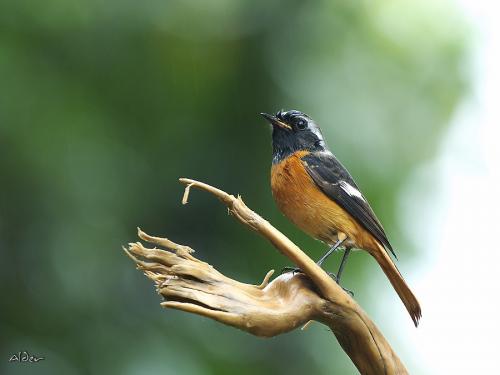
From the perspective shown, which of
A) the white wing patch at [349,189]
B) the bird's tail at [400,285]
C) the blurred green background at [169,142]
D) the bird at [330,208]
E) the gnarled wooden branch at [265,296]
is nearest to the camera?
the gnarled wooden branch at [265,296]

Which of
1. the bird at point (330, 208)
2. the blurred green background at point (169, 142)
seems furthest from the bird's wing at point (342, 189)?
the blurred green background at point (169, 142)

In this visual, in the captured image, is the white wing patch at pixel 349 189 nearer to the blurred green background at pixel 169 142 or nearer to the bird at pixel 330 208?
the bird at pixel 330 208

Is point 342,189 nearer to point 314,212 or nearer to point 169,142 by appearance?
point 314,212

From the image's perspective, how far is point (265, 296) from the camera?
438 cm

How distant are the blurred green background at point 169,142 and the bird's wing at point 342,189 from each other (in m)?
2.53

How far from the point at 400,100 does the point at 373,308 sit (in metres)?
2.79

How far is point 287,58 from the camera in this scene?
945 centimetres

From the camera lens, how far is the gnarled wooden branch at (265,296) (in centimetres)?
411

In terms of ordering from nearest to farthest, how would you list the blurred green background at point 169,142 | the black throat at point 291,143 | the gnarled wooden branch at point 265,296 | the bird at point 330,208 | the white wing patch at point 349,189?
1. the gnarled wooden branch at point 265,296
2. the bird at point 330,208
3. the white wing patch at point 349,189
4. the black throat at point 291,143
5. the blurred green background at point 169,142

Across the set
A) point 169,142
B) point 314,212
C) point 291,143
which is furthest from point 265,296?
point 169,142

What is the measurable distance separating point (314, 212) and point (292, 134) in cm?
78

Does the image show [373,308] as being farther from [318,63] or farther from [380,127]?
[318,63]

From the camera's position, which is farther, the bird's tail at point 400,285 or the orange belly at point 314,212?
the orange belly at point 314,212

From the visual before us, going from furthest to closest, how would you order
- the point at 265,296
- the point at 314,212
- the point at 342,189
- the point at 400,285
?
the point at 342,189, the point at 314,212, the point at 400,285, the point at 265,296
